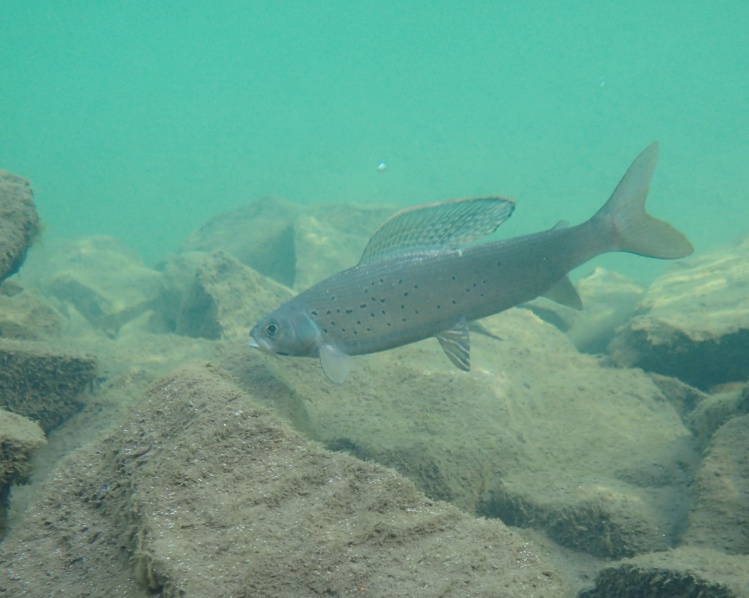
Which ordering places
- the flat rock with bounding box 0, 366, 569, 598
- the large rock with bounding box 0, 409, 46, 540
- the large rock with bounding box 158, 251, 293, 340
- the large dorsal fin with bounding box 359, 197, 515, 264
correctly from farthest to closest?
the large rock with bounding box 158, 251, 293, 340 < the large dorsal fin with bounding box 359, 197, 515, 264 < the large rock with bounding box 0, 409, 46, 540 < the flat rock with bounding box 0, 366, 569, 598

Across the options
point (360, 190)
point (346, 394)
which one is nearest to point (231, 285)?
point (346, 394)

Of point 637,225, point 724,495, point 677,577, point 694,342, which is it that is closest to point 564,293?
point 637,225

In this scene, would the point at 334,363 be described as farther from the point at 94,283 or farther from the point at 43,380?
the point at 94,283

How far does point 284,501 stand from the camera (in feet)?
6.59

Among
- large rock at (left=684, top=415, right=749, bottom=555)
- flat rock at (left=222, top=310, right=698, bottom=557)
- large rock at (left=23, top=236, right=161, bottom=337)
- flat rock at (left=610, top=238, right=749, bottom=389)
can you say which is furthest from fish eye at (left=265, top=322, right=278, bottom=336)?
large rock at (left=23, top=236, right=161, bottom=337)

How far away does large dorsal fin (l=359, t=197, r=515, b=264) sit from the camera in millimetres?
4176

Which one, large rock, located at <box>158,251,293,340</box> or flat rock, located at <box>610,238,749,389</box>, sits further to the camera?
large rock, located at <box>158,251,293,340</box>

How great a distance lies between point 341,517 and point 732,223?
35.1 m

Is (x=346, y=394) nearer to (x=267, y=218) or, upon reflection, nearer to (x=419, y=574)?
(x=419, y=574)

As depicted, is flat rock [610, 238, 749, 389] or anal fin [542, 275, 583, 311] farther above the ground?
anal fin [542, 275, 583, 311]

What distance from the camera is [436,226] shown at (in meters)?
4.25

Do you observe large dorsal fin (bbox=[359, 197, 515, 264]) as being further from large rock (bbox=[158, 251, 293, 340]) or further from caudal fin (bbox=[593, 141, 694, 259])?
large rock (bbox=[158, 251, 293, 340])

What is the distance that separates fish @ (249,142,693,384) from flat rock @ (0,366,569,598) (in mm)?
1677

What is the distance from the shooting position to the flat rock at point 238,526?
1.73 metres
